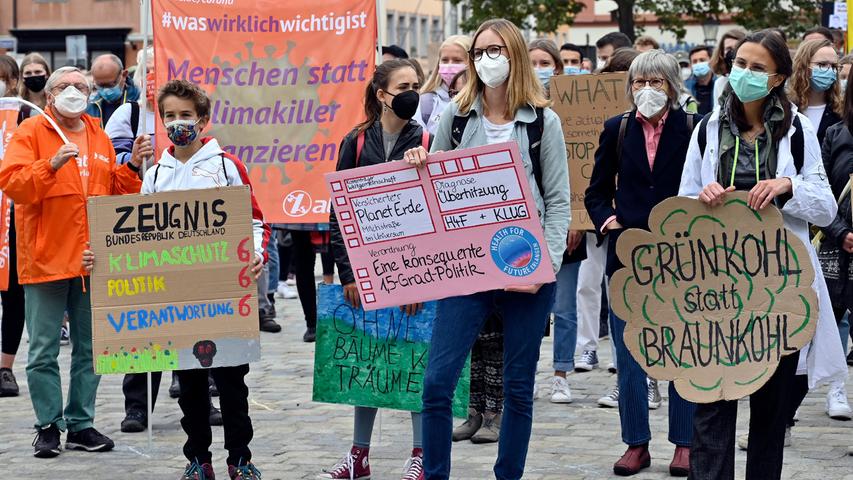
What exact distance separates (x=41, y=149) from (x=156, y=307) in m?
1.31

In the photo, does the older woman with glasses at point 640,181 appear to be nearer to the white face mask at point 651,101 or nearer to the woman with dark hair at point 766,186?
the white face mask at point 651,101

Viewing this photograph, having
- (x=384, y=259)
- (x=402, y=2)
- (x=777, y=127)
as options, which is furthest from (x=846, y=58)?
(x=402, y=2)

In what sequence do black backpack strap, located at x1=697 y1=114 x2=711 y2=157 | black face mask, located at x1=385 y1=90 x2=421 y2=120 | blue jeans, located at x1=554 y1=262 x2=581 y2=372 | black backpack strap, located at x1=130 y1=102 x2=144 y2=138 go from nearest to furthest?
black backpack strap, located at x1=697 y1=114 x2=711 y2=157, black face mask, located at x1=385 y1=90 x2=421 y2=120, black backpack strap, located at x1=130 y1=102 x2=144 y2=138, blue jeans, located at x1=554 y1=262 x2=581 y2=372

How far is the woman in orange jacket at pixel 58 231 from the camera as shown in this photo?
779 cm

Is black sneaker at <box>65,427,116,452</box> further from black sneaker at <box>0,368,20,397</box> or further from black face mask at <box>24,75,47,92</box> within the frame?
black face mask at <box>24,75,47,92</box>

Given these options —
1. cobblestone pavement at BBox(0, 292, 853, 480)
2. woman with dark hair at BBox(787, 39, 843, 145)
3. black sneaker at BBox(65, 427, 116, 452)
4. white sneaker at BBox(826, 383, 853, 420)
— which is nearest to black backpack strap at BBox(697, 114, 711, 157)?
cobblestone pavement at BBox(0, 292, 853, 480)

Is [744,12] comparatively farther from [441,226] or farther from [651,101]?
[441,226]

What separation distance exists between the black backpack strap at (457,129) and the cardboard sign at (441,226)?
0.22m

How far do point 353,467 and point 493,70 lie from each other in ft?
6.75

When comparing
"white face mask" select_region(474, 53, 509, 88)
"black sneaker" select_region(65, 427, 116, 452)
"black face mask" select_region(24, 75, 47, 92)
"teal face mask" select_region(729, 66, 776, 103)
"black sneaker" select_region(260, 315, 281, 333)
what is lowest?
"black sneaker" select_region(65, 427, 116, 452)

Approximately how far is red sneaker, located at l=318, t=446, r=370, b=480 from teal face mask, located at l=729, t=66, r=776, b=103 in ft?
8.26

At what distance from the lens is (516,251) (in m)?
6.16

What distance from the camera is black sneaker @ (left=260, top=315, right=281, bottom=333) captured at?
12.7m

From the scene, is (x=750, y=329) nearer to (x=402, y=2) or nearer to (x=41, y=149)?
(x=41, y=149)
